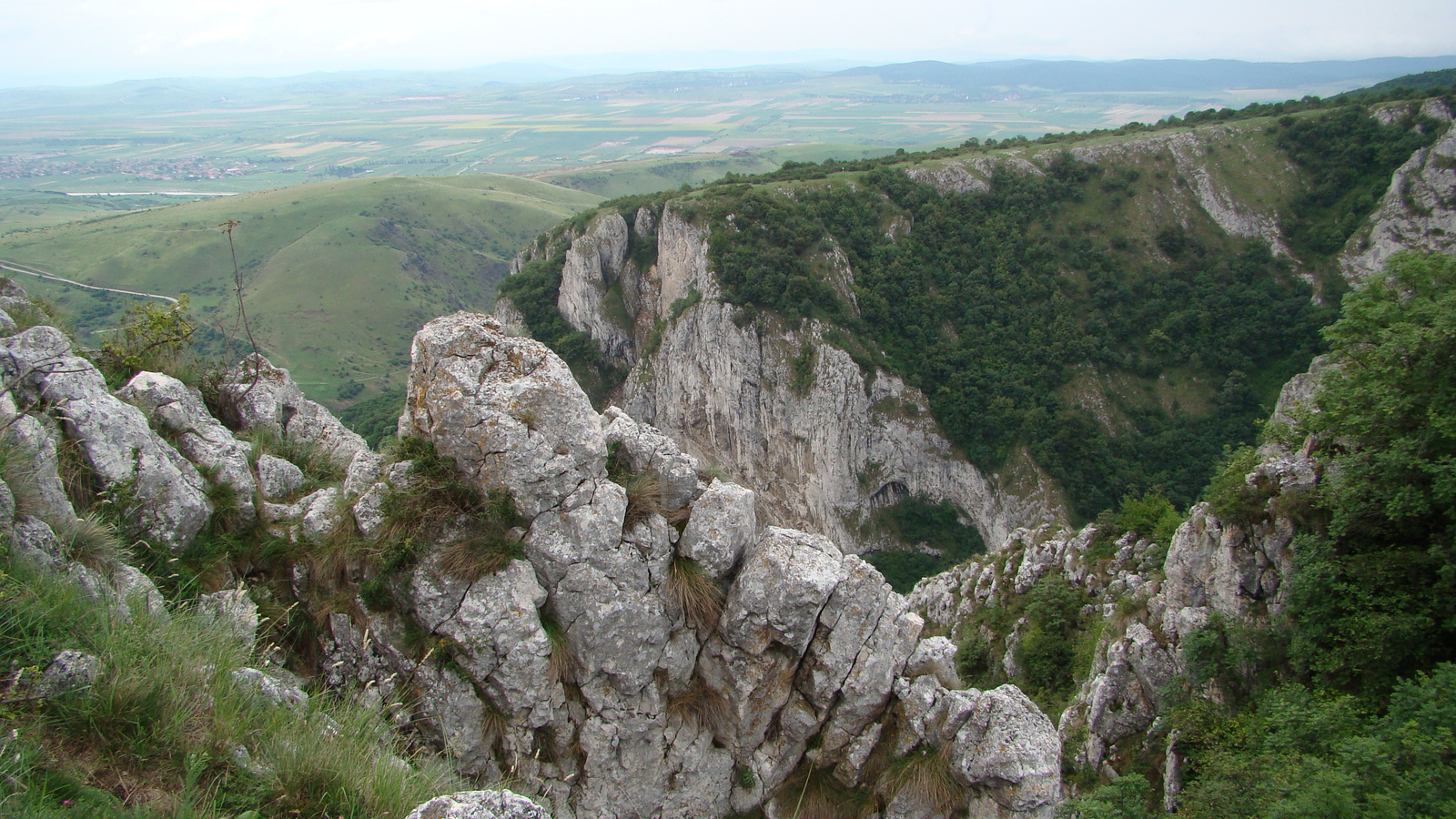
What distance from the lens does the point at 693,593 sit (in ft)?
35.0

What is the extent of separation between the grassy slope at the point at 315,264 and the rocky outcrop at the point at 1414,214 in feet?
483

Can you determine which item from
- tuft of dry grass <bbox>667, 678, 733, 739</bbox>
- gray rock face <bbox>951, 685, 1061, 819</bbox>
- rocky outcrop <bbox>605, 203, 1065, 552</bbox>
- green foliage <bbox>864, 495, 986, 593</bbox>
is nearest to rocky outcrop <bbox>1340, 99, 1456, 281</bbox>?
rocky outcrop <bbox>605, 203, 1065, 552</bbox>

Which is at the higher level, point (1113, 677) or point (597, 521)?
point (597, 521)

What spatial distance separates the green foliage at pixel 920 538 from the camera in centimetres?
7306

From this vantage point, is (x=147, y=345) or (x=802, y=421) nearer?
(x=147, y=345)

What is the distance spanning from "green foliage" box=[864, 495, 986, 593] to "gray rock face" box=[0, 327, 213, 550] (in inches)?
2766

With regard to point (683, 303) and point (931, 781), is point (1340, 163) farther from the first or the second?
point (931, 781)

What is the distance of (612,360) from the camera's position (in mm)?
85375

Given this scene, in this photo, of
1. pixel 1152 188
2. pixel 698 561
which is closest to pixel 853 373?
pixel 1152 188

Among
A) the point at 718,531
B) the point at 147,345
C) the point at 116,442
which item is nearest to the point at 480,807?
the point at 718,531

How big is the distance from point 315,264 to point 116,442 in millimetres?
184654

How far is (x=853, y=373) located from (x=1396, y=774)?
2557 inches

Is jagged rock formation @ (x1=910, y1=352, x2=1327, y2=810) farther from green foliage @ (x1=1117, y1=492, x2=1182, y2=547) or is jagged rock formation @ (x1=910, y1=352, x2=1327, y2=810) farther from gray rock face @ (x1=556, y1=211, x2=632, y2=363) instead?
gray rock face @ (x1=556, y1=211, x2=632, y2=363)

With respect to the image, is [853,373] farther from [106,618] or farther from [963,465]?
[106,618]
